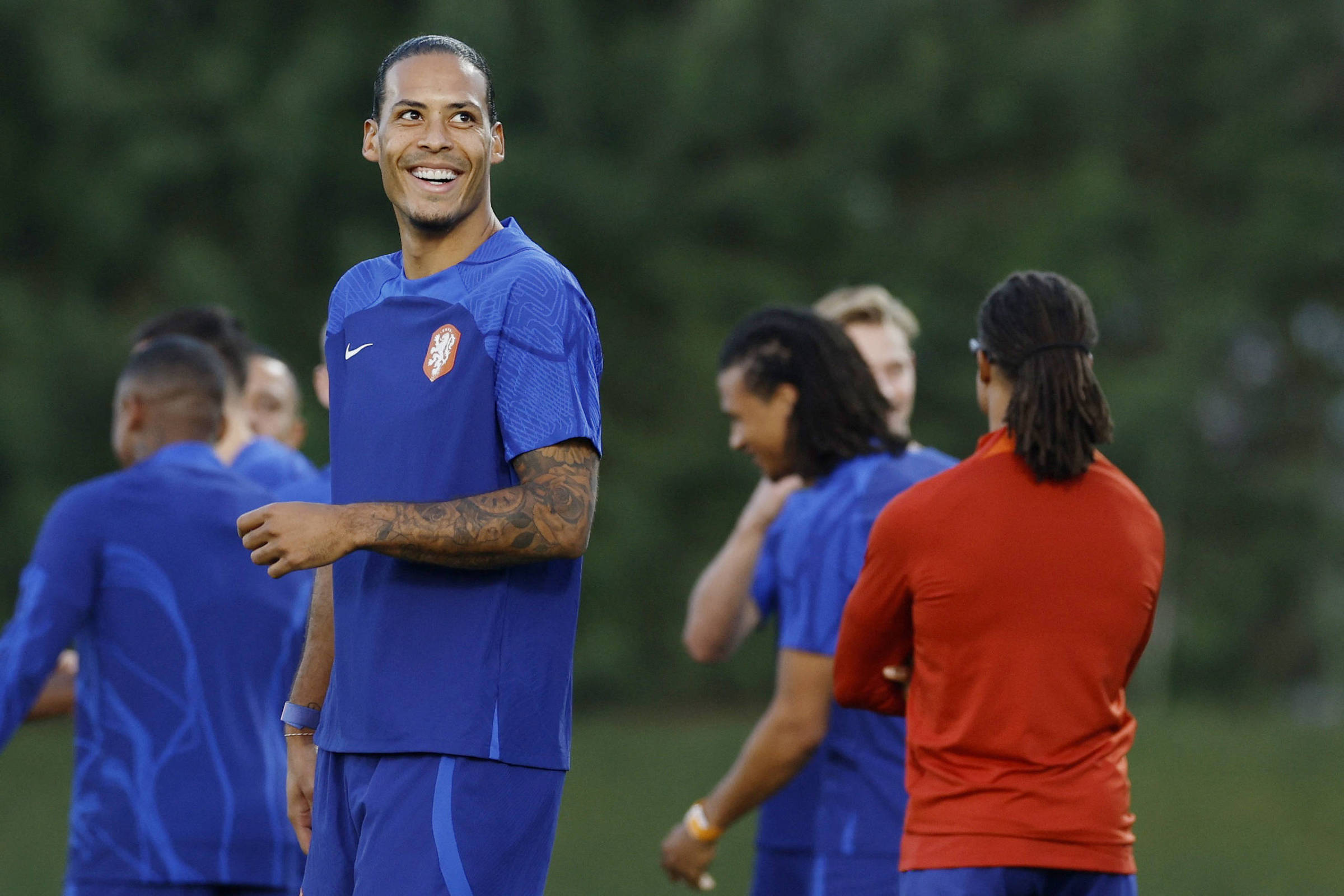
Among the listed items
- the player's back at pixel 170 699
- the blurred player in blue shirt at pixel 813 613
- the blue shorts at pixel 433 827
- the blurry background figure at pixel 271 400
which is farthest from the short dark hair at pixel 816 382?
the blurry background figure at pixel 271 400

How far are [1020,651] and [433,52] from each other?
1526 millimetres

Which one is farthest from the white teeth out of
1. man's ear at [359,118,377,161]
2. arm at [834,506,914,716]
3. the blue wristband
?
arm at [834,506,914,716]

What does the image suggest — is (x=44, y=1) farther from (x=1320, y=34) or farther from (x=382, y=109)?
(x=382, y=109)

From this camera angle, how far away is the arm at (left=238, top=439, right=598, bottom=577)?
2.52m

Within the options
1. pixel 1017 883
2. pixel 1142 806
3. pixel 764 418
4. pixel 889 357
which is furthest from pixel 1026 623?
pixel 1142 806

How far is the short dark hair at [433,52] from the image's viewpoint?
2.89m

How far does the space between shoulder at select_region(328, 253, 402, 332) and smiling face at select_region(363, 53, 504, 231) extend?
11 cm

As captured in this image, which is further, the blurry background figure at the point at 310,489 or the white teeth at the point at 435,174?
the blurry background figure at the point at 310,489

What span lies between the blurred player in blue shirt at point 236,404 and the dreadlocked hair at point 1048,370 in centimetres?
221

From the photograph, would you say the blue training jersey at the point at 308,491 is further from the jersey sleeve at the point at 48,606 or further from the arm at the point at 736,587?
the arm at the point at 736,587

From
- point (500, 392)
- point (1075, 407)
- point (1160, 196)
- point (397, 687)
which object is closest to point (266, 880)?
point (397, 687)

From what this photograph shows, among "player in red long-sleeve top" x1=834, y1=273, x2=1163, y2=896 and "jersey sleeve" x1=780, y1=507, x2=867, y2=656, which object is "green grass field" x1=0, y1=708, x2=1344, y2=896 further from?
"player in red long-sleeve top" x1=834, y1=273, x2=1163, y2=896

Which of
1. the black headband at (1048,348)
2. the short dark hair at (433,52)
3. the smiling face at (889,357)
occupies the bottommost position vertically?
the black headband at (1048,348)

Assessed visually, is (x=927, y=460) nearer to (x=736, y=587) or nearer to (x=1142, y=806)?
(x=736, y=587)
